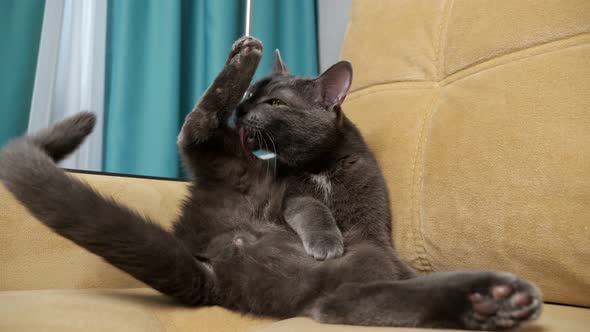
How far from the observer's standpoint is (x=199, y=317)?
0.77m

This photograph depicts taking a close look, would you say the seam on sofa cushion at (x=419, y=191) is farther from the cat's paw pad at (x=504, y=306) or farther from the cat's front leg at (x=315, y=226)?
the cat's paw pad at (x=504, y=306)

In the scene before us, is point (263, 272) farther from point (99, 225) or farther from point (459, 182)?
point (459, 182)

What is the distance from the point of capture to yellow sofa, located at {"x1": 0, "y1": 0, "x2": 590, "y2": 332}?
72 cm


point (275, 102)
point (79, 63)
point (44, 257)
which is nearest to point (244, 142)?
point (275, 102)

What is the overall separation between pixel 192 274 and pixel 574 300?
0.67 metres

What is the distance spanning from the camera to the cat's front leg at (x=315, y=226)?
894 millimetres

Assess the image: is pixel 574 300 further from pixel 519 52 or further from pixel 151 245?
pixel 151 245

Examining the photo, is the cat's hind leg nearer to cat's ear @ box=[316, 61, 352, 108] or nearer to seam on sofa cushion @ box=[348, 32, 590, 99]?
seam on sofa cushion @ box=[348, 32, 590, 99]

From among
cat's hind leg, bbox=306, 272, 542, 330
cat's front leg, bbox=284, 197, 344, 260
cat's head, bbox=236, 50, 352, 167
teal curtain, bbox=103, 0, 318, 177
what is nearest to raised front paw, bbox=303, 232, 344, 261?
cat's front leg, bbox=284, 197, 344, 260

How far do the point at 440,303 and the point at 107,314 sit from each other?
492 mm

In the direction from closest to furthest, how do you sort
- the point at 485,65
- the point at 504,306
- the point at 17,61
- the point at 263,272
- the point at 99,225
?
the point at 504,306 < the point at 99,225 < the point at 263,272 < the point at 485,65 < the point at 17,61

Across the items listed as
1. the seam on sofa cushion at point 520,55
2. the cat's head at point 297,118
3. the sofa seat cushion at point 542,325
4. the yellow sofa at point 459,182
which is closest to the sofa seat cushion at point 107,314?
the yellow sofa at point 459,182

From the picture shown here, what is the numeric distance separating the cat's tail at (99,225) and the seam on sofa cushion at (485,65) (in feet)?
2.36

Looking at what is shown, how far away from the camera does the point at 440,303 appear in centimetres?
63
